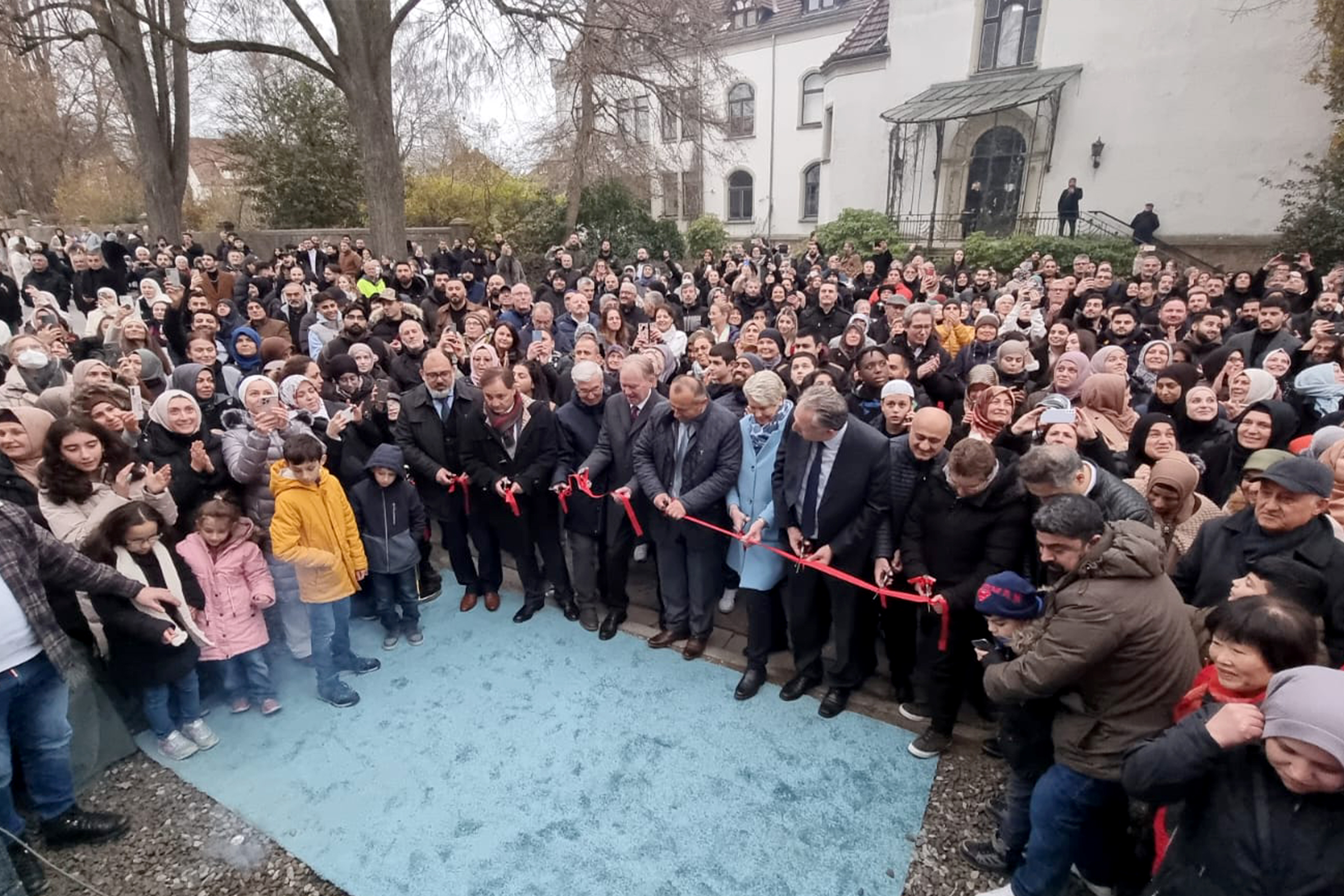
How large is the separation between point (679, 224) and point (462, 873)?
32.1 m

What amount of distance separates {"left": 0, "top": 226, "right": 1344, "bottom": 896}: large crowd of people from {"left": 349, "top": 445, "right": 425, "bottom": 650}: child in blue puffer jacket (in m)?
0.02

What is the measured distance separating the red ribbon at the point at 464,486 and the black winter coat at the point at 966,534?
2992 mm

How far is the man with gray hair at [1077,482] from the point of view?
2816 mm

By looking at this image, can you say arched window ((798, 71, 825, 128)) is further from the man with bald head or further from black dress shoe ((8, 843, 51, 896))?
black dress shoe ((8, 843, 51, 896))

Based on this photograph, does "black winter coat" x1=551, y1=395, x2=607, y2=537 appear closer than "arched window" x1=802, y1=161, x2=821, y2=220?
Yes

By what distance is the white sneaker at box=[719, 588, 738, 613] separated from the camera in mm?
5094

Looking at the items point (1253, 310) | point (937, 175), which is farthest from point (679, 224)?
point (1253, 310)

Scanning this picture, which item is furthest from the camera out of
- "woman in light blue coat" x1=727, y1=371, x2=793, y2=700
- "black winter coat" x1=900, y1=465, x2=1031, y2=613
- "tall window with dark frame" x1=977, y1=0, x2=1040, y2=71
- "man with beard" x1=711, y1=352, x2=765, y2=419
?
"tall window with dark frame" x1=977, y1=0, x2=1040, y2=71

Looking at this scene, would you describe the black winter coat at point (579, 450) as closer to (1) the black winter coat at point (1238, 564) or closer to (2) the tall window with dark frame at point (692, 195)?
(1) the black winter coat at point (1238, 564)

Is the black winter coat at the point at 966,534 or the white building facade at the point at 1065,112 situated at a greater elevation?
the white building facade at the point at 1065,112

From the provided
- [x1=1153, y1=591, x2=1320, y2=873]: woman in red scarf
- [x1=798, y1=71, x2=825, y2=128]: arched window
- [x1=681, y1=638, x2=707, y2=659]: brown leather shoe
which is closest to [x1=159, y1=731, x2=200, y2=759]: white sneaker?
[x1=681, y1=638, x2=707, y2=659]: brown leather shoe

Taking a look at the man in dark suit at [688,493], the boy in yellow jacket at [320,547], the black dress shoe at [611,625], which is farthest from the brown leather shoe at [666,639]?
the boy in yellow jacket at [320,547]

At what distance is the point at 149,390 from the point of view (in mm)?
5773

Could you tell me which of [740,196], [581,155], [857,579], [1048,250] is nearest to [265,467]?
[857,579]
